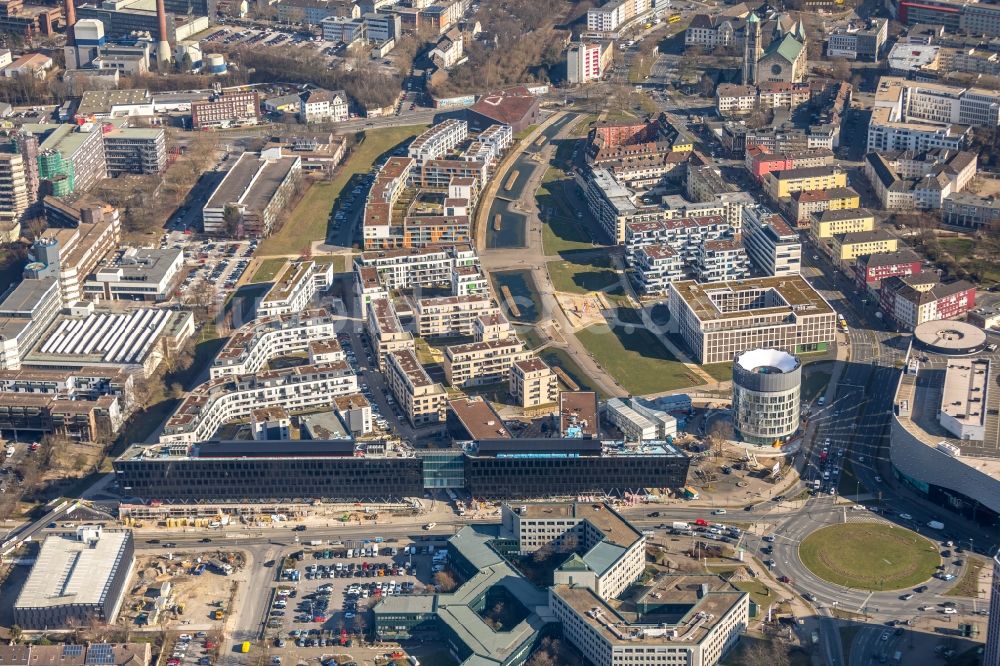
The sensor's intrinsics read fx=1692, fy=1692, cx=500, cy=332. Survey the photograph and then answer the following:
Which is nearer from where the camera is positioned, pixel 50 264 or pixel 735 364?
pixel 735 364

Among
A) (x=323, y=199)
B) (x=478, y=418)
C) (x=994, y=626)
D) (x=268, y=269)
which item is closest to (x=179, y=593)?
(x=478, y=418)

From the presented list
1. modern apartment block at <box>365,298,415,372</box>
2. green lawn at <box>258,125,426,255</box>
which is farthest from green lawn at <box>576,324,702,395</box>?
green lawn at <box>258,125,426,255</box>

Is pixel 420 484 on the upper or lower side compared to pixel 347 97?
lower

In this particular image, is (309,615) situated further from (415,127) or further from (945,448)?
(415,127)

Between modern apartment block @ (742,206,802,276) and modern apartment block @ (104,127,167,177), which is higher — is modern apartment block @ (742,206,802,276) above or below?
below

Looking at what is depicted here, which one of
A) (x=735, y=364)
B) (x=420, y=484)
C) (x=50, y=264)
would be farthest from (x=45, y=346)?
(x=735, y=364)

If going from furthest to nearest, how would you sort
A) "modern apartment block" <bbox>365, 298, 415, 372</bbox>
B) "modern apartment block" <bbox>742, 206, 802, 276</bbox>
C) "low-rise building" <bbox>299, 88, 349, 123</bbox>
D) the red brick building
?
"low-rise building" <bbox>299, 88, 349, 123</bbox>, "modern apartment block" <bbox>742, 206, 802, 276</bbox>, the red brick building, "modern apartment block" <bbox>365, 298, 415, 372</bbox>

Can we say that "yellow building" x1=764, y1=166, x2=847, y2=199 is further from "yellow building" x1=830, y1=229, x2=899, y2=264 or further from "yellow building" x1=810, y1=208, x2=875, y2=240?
"yellow building" x1=830, y1=229, x2=899, y2=264

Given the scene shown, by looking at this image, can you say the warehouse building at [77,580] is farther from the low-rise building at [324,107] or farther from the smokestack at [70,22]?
the smokestack at [70,22]
